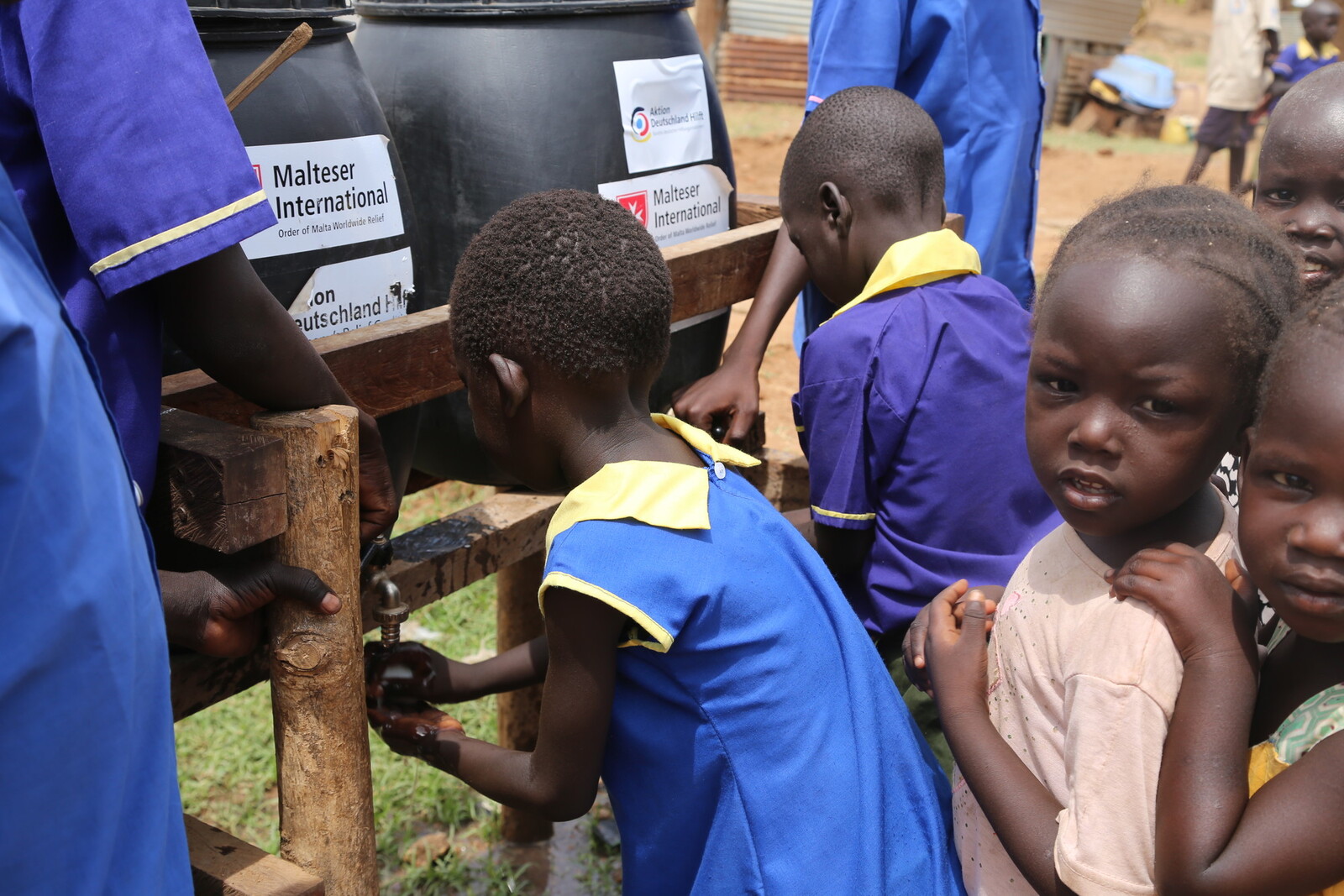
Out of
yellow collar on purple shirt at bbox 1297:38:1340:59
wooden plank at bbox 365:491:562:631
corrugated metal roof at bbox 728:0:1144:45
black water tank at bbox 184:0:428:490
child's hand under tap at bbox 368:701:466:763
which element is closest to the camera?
child's hand under tap at bbox 368:701:466:763

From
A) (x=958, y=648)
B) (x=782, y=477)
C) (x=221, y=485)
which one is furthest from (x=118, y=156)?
(x=782, y=477)

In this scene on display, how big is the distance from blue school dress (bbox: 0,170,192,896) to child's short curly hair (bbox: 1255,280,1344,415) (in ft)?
3.70

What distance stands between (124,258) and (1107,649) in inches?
45.0

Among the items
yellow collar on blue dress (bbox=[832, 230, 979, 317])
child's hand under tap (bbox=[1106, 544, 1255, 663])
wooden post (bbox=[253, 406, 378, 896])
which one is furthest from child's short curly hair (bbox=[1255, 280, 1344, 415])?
wooden post (bbox=[253, 406, 378, 896])

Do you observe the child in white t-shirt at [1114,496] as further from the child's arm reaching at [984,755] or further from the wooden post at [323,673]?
the wooden post at [323,673]

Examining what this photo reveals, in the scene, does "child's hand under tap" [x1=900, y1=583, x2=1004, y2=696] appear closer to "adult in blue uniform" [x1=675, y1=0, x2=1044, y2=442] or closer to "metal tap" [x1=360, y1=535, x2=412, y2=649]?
"metal tap" [x1=360, y1=535, x2=412, y2=649]

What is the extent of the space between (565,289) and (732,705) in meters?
0.56

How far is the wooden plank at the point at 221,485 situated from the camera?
1.35 metres

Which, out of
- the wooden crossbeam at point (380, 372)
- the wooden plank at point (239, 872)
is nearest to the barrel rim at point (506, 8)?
the wooden crossbeam at point (380, 372)

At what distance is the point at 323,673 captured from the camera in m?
1.53

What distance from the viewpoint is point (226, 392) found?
160 centimetres

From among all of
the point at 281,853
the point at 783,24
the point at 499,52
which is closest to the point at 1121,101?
the point at 783,24

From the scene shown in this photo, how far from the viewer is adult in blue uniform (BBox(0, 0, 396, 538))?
1.22 metres

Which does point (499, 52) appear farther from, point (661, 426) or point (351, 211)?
point (661, 426)
